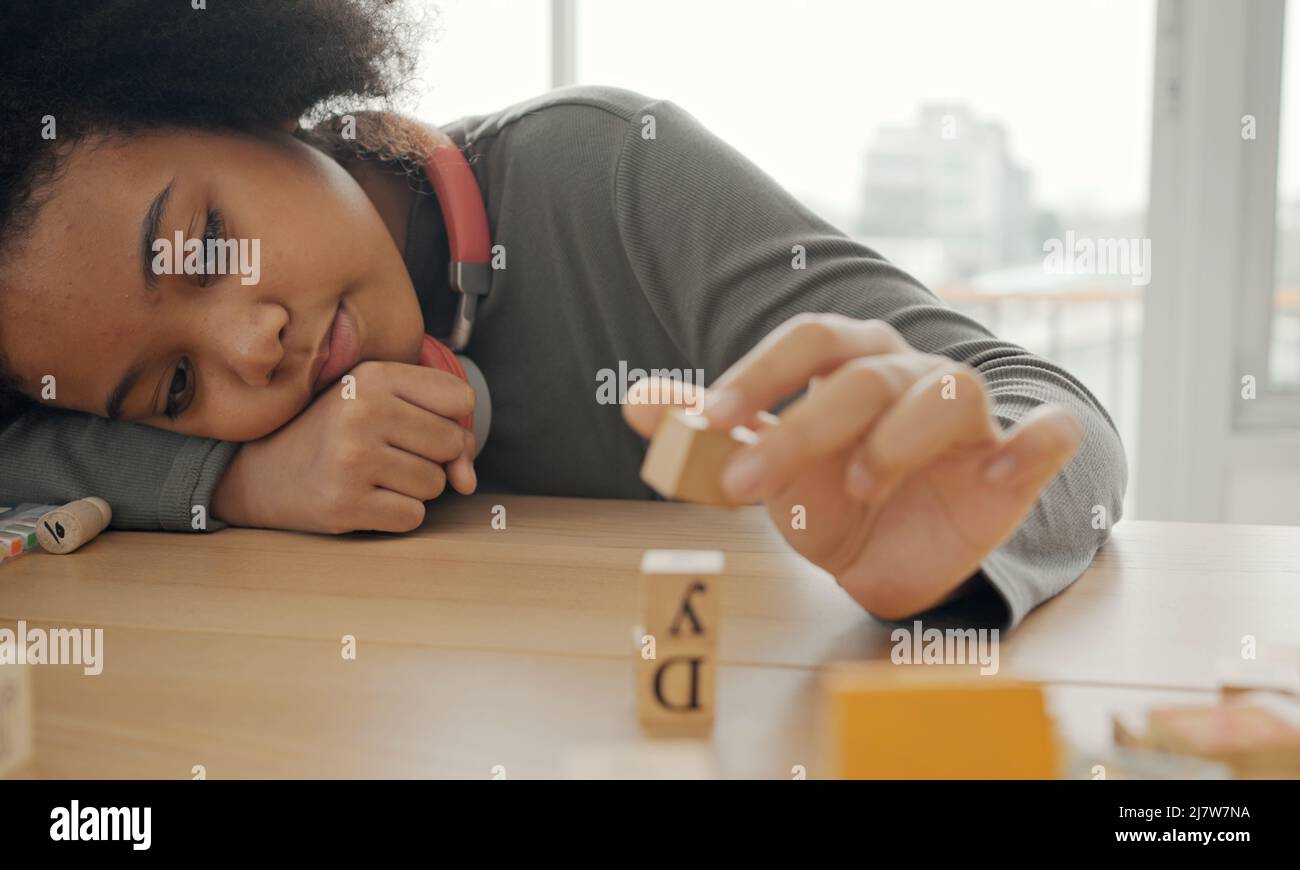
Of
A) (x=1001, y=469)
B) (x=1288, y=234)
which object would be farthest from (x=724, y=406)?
(x=1288, y=234)

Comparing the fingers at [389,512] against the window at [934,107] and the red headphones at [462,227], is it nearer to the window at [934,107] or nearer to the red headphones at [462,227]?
the red headphones at [462,227]

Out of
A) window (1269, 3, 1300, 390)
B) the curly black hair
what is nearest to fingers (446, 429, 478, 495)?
the curly black hair

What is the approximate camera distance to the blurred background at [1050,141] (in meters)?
2.22

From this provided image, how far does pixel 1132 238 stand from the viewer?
2365 millimetres

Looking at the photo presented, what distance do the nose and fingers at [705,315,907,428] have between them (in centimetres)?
45

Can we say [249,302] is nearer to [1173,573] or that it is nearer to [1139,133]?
[1173,573]

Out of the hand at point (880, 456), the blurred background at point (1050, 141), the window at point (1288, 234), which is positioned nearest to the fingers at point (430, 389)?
the hand at point (880, 456)

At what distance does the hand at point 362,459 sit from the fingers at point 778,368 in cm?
40

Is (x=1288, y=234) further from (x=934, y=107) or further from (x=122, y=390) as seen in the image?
(x=122, y=390)

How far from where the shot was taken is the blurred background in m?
2.22

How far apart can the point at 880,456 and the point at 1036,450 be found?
9 cm

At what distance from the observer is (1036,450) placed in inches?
20.7

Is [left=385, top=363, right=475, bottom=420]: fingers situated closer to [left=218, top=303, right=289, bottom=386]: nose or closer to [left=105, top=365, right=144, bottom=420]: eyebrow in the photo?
[left=218, top=303, right=289, bottom=386]: nose

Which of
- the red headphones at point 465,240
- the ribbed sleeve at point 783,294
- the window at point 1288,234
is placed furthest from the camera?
the window at point 1288,234
